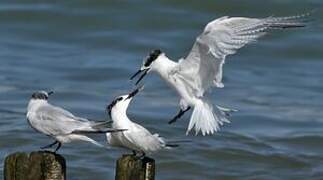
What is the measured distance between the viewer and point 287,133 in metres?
12.0

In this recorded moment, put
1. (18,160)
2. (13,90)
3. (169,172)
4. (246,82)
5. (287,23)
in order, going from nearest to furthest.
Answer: (18,160)
(287,23)
(169,172)
(13,90)
(246,82)

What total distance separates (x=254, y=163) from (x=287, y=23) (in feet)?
9.77

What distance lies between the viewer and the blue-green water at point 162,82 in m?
11.0

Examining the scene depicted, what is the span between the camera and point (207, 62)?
337 inches

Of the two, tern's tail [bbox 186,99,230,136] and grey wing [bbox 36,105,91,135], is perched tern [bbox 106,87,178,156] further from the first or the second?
tern's tail [bbox 186,99,230,136]

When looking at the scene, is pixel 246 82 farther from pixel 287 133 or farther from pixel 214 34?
pixel 214 34

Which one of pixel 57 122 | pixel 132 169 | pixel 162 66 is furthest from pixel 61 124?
pixel 162 66

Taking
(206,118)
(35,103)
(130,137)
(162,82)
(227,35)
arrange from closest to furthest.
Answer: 1. (130,137)
2. (35,103)
3. (227,35)
4. (206,118)
5. (162,82)

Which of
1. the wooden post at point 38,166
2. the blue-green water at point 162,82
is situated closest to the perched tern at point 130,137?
the wooden post at point 38,166

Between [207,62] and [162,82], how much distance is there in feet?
17.4

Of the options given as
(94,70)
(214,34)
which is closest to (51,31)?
(94,70)

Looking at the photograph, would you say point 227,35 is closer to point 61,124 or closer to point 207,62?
point 207,62

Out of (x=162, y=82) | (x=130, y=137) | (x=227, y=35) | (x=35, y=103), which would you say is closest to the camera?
(x=130, y=137)

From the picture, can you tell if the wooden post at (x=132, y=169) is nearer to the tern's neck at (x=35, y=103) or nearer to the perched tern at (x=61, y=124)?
the perched tern at (x=61, y=124)
